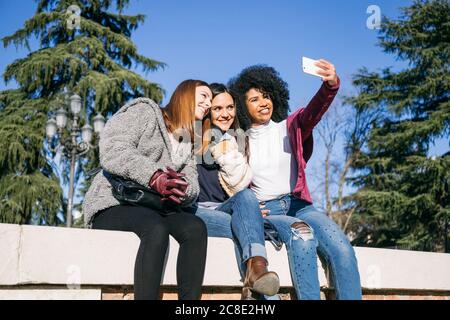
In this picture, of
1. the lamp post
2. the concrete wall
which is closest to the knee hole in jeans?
the concrete wall

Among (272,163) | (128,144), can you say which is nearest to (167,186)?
(128,144)

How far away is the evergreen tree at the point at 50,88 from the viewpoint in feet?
46.1

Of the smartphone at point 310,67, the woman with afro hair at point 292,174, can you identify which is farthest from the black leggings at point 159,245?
the smartphone at point 310,67

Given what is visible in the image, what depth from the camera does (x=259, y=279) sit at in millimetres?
2232

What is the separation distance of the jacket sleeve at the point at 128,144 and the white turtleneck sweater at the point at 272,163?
79 cm

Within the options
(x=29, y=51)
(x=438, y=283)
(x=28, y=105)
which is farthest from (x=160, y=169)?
(x=29, y=51)

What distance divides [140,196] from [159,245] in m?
0.33

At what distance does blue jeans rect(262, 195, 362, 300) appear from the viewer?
2580 mm

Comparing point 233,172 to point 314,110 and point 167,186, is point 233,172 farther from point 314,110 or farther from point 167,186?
point 167,186

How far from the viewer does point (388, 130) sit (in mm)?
17344

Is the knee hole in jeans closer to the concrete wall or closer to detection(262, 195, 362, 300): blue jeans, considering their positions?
detection(262, 195, 362, 300): blue jeans

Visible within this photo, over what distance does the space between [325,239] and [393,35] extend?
54.7 feet
